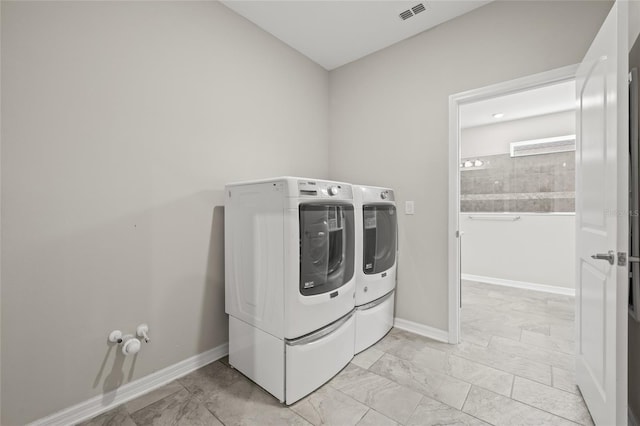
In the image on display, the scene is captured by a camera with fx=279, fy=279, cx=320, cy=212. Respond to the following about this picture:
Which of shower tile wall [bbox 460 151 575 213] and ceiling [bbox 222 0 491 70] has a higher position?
ceiling [bbox 222 0 491 70]

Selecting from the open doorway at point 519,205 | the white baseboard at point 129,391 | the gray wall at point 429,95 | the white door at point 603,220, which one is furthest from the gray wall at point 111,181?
the open doorway at point 519,205

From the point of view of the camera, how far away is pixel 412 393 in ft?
5.45

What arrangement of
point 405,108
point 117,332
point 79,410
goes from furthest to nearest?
1. point 405,108
2. point 117,332
3. point 79,410

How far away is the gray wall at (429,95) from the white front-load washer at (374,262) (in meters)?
0.19

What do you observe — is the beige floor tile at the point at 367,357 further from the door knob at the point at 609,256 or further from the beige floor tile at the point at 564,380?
the door knob at the point at 609,256

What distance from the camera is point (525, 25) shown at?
1.96m

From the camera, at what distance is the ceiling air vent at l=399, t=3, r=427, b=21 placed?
212 centimetres

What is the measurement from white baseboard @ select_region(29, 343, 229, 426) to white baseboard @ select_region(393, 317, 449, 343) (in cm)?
156

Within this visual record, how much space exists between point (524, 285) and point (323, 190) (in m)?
3.82

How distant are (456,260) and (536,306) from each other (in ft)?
5.81

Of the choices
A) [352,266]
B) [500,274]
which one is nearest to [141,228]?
[352,266]

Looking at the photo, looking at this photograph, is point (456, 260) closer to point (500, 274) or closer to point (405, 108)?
point (405, 108)

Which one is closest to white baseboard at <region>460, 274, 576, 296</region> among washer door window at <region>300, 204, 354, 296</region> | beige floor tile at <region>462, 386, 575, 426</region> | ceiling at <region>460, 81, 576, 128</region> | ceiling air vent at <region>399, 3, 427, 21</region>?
ceiling at <region>460, 81, 576, 128</region>

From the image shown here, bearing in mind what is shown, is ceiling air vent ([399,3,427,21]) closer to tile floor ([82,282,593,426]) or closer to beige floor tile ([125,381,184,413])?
tile floor ([82,282,593,426])
